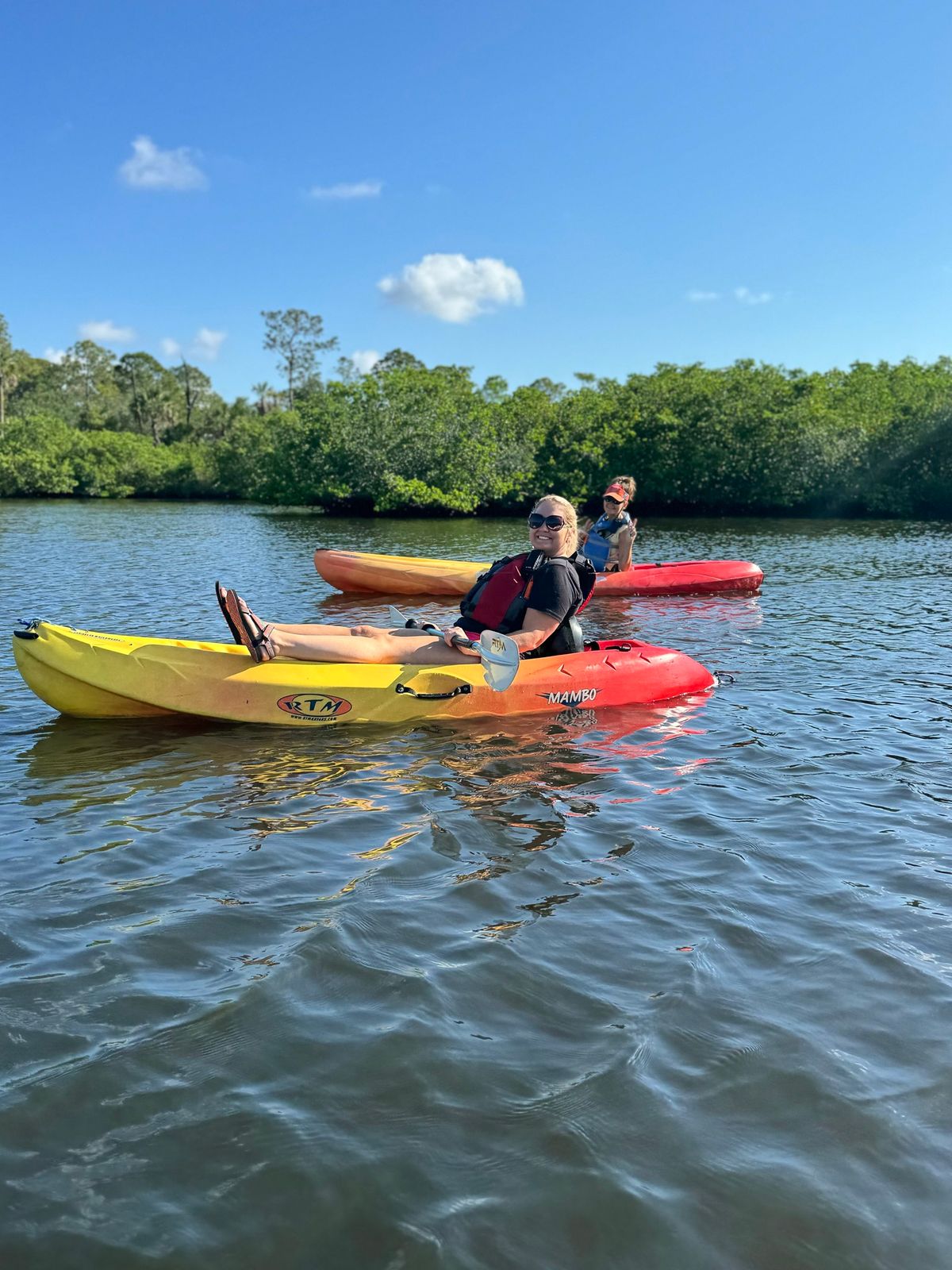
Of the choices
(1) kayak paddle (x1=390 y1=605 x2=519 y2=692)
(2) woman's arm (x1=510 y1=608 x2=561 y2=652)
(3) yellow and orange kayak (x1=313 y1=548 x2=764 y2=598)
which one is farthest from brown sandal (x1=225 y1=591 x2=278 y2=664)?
(3) yellow and orange kayak (x1=313 y1=548 x2=764 y2=598)

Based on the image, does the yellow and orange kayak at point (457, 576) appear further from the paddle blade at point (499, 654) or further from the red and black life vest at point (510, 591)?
the paddle blade at point (499, 654)

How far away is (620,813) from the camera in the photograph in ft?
16.4

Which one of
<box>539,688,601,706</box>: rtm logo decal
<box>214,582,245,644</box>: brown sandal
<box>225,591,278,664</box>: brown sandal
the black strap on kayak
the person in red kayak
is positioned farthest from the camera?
the person in red kayak

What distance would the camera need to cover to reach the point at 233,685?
6.25 m

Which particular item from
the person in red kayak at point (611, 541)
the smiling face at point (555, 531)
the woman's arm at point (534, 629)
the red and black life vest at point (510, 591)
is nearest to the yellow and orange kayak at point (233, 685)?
the woman's arm at point (534, 629)

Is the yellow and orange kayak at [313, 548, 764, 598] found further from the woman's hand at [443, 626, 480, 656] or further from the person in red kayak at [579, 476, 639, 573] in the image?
the woman's hand at [443, 626, 480, 656]

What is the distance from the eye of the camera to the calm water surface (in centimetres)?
227

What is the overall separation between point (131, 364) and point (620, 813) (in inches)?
3044

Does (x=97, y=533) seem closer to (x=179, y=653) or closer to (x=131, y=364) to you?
(x=179, y=653)

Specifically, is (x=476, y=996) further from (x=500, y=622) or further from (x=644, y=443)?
(x=644, y=443)

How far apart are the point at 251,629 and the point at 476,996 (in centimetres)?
347

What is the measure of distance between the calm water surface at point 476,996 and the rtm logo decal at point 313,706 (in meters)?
0.16

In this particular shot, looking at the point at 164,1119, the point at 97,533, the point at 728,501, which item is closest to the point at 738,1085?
the point at 164,1119

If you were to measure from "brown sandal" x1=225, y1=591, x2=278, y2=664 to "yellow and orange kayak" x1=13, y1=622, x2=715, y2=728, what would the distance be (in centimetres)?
9
